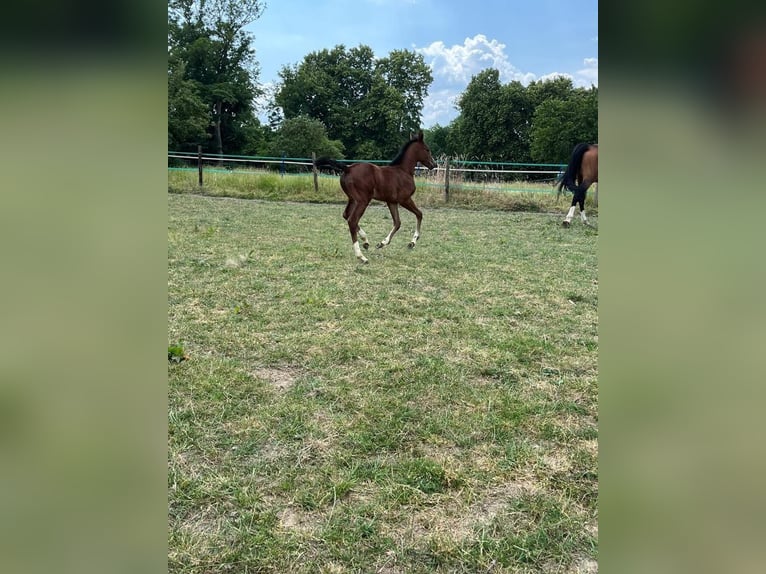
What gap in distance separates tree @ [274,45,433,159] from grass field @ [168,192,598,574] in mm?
26089

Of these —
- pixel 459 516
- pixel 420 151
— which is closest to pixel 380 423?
pixel 459 516

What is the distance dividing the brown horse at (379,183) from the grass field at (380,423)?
4.27ft

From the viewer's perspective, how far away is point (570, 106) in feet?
2.63

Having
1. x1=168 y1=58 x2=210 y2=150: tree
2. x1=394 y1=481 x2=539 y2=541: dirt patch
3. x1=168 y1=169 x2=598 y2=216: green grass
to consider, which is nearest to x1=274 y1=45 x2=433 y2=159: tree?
x1=168 y1=58 x2=210 y2=150: tree

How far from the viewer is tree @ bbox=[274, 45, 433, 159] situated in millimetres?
30469

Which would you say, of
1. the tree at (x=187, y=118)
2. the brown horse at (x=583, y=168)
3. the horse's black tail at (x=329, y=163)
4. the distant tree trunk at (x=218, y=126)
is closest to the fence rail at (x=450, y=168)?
the tree at (x=187, y=118)

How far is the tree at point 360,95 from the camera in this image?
30469 mm

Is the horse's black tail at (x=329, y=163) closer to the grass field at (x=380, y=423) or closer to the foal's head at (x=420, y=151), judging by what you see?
the foal's head at (x=420, y=151)

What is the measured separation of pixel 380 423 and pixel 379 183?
4351 mm

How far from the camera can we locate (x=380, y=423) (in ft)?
6.75

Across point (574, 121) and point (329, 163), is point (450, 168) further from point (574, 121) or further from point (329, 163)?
point (574, 121)

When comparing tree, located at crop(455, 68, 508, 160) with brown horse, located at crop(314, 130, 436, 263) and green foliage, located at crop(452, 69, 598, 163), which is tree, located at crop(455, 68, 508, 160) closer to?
green foliage, located at crop(452, 69, 598, 163)
